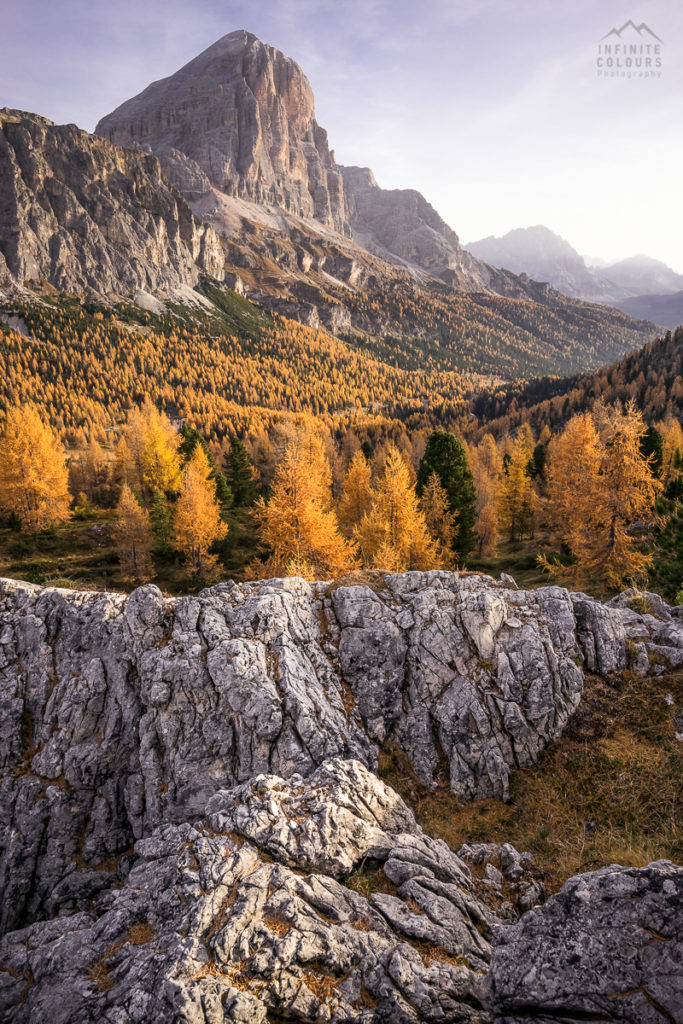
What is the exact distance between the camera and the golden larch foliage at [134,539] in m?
44.1

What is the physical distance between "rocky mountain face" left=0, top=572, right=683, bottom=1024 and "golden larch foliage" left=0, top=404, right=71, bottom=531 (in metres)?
40.3

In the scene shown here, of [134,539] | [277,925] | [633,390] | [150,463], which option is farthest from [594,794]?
[633,390]

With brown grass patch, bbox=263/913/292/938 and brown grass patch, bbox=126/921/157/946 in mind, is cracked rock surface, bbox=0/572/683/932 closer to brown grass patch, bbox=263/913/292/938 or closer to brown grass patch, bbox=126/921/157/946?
brown grass patch, bbox=126/921/157/946

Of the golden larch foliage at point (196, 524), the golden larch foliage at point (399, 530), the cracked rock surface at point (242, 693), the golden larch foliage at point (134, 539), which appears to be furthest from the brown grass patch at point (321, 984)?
the golden larch foliage at point (134, 539)

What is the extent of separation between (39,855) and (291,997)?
44.2ft

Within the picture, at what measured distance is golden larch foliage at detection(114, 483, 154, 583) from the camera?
44.1 meters

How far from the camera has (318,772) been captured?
12539 mm

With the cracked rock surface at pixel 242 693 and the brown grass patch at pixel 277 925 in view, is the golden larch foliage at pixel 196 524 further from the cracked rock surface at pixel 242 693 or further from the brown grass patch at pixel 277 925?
the brown grass patch at pixel 277 925

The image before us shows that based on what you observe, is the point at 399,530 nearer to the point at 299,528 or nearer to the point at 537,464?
the point at 299,528

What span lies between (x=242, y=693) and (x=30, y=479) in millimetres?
50411

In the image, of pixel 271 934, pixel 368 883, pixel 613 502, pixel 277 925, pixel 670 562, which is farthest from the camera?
pixel 613 502

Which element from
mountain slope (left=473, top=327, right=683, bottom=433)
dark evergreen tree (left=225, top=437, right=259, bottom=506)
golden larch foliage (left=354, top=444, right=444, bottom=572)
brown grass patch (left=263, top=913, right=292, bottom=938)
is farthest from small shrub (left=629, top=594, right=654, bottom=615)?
mountain slope (left=473, top=327, right=683, bottom=433)

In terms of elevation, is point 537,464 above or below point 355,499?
below

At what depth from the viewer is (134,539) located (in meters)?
44.6
